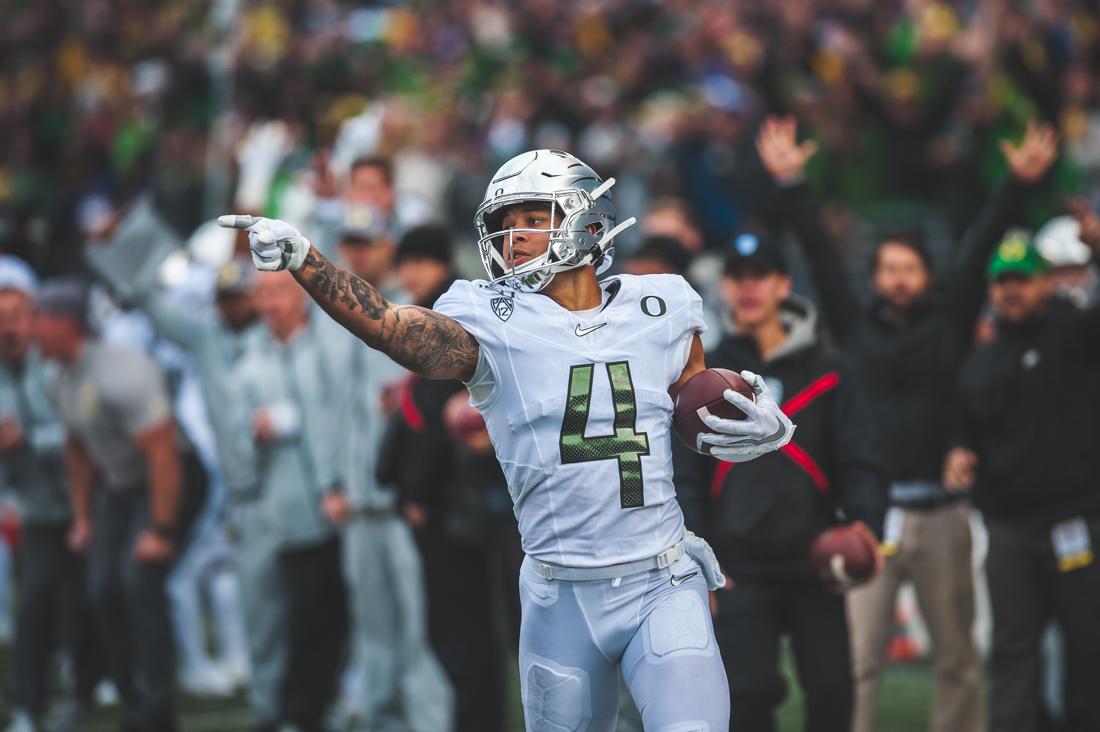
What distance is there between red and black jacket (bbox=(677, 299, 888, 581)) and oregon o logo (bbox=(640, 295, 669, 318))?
1.29m

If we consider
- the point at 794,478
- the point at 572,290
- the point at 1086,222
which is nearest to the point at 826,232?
the point at 1086,222

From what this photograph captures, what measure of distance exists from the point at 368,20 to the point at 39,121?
12.9 feet

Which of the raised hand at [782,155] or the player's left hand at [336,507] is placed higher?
the raised hand at [782,155]

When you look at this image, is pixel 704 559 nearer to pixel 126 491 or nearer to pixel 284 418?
pixel 284 418

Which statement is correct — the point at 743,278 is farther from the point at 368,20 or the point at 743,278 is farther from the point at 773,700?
the point at 368,20

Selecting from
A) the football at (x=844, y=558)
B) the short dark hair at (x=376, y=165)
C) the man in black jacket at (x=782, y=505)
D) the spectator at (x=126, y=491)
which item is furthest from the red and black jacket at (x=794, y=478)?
the spectator at (x=126, y=491)

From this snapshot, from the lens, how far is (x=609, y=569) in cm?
420

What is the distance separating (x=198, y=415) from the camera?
30.9ft

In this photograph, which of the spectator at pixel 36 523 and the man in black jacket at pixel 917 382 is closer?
the man in black jacket at pixel 917 382

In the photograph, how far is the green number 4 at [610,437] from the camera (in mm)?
4203

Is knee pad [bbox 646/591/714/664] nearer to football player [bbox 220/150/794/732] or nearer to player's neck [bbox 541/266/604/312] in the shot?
football player [bbox 220/150/794/732]

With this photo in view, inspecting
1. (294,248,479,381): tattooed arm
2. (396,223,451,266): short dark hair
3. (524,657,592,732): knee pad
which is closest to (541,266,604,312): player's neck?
(294,248,479,381): tattooed arm

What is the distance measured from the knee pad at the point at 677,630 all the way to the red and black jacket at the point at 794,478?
1.32m

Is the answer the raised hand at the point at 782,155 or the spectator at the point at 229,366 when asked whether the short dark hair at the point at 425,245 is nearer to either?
the spectator at the point at 229,366
